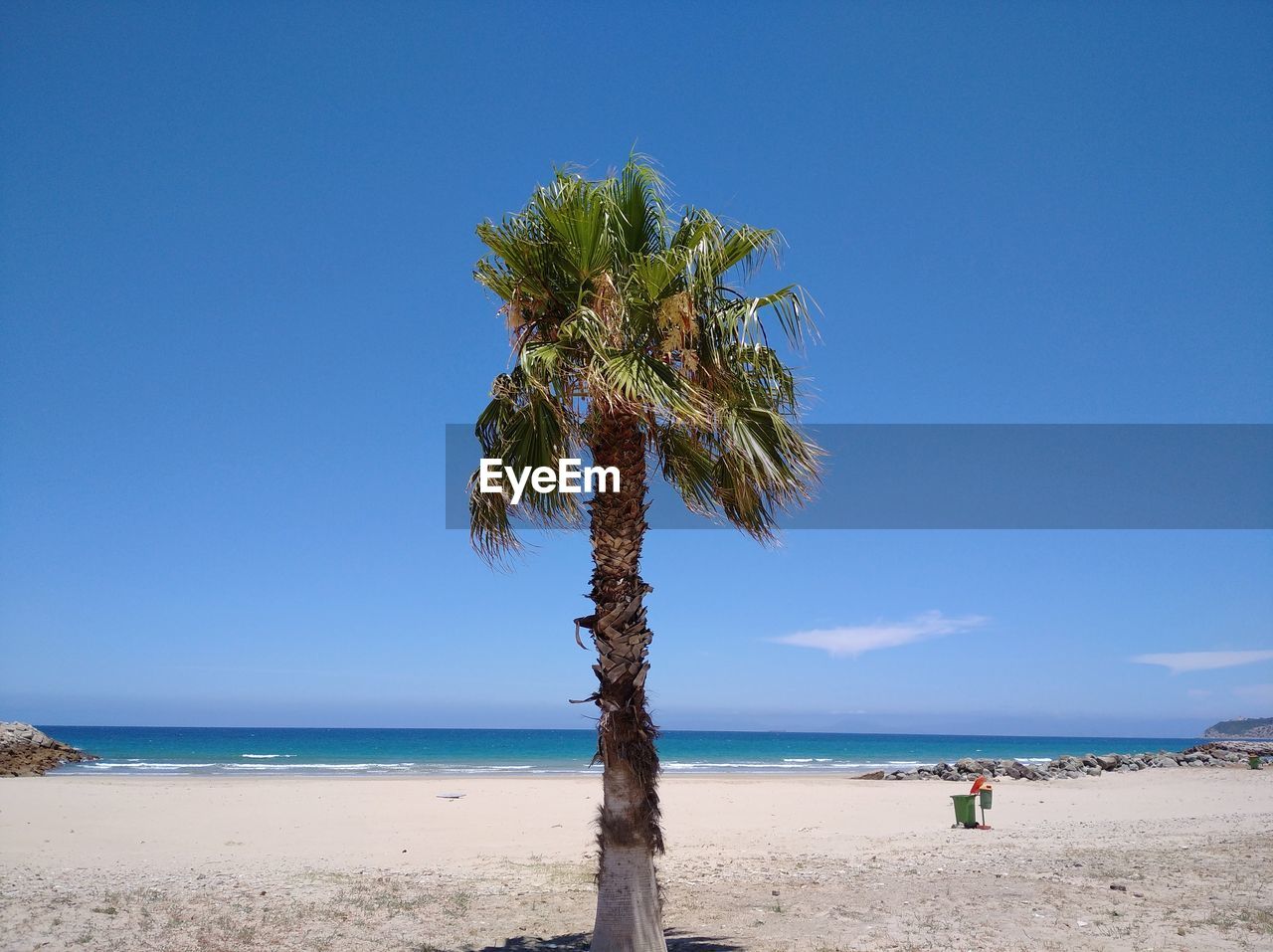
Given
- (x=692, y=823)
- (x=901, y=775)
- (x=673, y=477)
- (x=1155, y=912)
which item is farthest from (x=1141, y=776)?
(x=673, y=477)

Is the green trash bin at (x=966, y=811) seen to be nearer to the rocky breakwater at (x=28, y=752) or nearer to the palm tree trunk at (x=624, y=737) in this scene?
the palm tree trunk at (x=624, y=737)

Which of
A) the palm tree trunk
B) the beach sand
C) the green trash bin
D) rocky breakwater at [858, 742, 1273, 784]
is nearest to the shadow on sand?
the beach sand

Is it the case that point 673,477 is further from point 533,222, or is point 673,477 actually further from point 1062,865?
point 1062,865

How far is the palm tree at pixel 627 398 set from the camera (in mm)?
7086

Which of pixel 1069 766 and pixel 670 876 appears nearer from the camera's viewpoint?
Result: pixel 670 876

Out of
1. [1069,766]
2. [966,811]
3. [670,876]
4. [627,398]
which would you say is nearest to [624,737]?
[627,398]

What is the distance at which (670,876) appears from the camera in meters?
12.0

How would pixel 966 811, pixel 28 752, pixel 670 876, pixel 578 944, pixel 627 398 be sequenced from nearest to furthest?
1. pixel 627 398
2. pixel 578 944
3. pixel 670 876
4. pixel 966 811
5. pixel 28 752

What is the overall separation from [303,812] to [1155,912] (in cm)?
1780

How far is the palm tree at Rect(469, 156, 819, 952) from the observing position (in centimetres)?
709

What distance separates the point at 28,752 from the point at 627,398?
43.3m

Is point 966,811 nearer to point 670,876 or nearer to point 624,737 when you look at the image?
point 670,876

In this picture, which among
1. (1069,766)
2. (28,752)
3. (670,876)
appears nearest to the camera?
(670,876)

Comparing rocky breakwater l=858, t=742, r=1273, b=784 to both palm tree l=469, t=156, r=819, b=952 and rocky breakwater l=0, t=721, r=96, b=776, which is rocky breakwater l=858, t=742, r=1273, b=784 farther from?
rocky breakwater l=0, t=721, r=96, b=776
